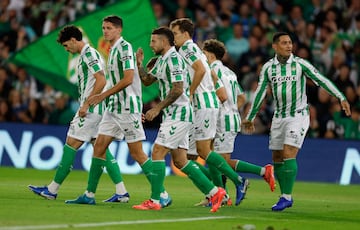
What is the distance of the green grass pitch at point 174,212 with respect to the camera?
435 inches

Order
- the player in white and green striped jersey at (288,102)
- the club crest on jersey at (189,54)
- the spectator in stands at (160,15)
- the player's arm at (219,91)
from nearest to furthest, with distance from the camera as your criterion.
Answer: the club crest on jersey at (189,54), the player in white and green striped jersey at (288,102), the player's arm at (219,91), the spectator in stands at (160,15)

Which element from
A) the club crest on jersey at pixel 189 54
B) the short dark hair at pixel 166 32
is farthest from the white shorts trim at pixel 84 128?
the short dark hair at pixel 166 32

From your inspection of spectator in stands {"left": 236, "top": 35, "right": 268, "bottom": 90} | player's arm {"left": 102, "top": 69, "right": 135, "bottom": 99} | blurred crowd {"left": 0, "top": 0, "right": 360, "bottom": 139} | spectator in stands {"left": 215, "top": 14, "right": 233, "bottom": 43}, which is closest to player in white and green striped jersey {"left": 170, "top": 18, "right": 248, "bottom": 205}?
player's arm {"left": 102, "top": 69, "right": 135, "bottom": 99}

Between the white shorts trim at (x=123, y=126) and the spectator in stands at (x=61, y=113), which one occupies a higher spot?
the white shorts trim at (x=123, y=126)

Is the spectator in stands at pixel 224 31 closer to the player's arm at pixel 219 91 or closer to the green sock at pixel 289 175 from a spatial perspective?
the player's arm at pixel 219 91

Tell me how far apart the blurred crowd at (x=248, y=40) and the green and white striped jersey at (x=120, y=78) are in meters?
9.05

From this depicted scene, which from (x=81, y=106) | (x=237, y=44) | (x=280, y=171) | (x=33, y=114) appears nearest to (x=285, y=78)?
(x=280, y=171)

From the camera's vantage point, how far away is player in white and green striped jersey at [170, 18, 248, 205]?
44.9 ft

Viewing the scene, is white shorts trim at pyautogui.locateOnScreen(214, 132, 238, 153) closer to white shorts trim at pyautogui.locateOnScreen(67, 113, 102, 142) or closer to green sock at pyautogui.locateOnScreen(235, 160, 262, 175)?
green sock at pyautogui.locateOnScreen(235, 160, 262, 175)

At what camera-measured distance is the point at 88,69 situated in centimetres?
1404

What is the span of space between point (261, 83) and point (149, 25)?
9.16m

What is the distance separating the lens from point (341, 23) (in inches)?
945

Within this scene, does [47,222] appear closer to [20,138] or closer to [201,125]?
[201,125]

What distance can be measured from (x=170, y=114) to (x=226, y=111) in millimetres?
2665
